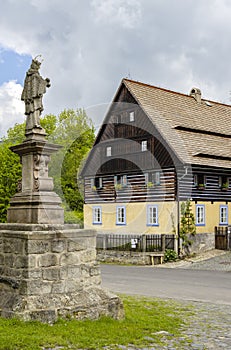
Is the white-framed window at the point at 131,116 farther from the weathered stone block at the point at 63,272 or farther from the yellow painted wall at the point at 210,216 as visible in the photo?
the weathered stone block at the point at 63,272

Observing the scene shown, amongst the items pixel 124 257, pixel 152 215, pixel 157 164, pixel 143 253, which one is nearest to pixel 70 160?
pixel 143 253

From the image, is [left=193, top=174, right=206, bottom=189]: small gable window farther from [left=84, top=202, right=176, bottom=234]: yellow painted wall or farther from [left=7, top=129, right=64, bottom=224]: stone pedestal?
[left=7, top=129, right=64, bottom=224]: stone pedestal

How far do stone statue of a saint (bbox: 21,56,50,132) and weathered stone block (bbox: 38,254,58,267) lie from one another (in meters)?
2.44

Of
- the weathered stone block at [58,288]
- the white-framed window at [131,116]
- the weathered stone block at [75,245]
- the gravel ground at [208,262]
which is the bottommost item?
the gravel ground at [208,262]

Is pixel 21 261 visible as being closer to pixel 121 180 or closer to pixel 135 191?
pixel 135 191

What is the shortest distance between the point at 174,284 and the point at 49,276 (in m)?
8.15

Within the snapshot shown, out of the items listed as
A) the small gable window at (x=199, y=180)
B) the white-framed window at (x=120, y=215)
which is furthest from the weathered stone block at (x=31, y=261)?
the white-framed window at (x=120, y=215)

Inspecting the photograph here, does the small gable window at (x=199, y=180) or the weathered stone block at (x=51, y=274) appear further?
the small gable window at (x=199, y=180)

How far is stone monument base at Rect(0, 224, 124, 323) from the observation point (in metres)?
7.51

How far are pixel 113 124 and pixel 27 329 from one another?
2270cm

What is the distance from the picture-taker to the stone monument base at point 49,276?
24.6ft

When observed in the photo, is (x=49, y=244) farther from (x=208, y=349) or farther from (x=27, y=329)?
(x=208, y=349)

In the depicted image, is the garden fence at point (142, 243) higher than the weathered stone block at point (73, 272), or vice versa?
the weathered stone block at point (73, 272)

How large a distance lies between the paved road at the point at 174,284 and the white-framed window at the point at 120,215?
7.61 metres
